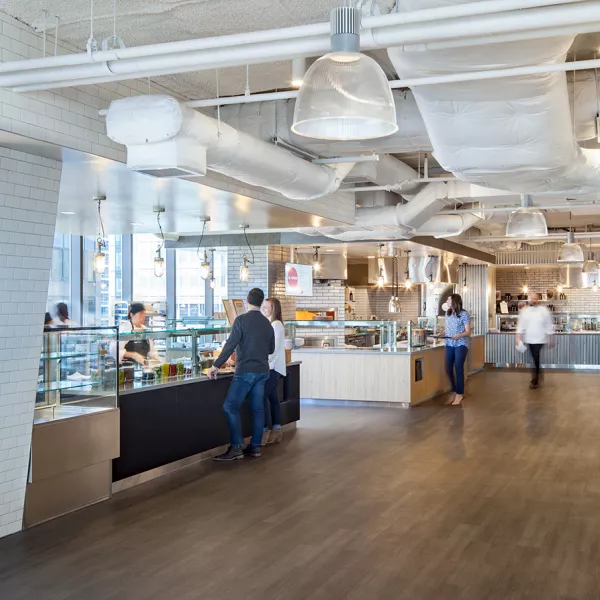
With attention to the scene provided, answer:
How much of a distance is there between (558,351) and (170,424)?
14.2 m

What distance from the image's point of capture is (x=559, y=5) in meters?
3.46

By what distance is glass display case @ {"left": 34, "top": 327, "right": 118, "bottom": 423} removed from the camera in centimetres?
579

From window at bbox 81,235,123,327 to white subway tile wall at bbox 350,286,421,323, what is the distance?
9.13 m

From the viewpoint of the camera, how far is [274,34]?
3740 mm

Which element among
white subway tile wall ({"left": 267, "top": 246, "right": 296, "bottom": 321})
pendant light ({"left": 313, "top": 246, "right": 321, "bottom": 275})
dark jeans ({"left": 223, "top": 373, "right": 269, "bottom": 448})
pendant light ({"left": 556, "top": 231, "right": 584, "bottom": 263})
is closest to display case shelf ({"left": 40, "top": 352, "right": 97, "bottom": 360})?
dark jeans ({"left": 223, "top": 373, "right": 269, "bottom": 448})

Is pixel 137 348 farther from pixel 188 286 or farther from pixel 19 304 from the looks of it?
pixel 188 286

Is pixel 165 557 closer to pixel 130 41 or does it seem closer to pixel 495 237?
pixel 130 41

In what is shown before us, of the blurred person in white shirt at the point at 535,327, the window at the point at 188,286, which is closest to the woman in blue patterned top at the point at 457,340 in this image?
the blurred person in white shirt at the point at 535,327

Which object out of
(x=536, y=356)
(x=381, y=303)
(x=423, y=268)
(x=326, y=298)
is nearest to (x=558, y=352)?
(x=423, y=268)

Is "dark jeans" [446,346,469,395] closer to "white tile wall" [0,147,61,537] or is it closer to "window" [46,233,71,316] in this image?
"window" [46,233,71,316]

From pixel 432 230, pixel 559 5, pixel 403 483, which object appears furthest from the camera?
pixel 432 230

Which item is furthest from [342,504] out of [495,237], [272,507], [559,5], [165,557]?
[495,237]

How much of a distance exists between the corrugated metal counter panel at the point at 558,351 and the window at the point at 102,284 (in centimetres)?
1019

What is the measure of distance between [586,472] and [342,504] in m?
2.49
